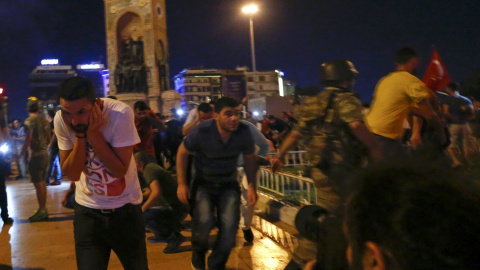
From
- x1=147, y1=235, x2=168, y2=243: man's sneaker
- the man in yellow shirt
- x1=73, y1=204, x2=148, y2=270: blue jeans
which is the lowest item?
x1=147, y1=235, x2=168, y2=243: man's sneaker

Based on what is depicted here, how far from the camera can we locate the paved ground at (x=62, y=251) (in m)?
5.38

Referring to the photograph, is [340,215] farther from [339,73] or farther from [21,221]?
[21,221]

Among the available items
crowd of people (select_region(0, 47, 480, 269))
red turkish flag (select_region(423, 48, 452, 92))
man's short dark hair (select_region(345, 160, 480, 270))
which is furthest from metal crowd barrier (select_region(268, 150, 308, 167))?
man's short dark hair (select_region(345, 160, 480, 270))

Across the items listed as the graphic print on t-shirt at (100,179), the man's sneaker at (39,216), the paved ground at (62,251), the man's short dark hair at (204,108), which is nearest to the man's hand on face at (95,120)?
the graphic print on t-shirt at (100,179)

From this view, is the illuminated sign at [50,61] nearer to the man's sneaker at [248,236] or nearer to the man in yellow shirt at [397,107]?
the man's sneaker at [248,236]

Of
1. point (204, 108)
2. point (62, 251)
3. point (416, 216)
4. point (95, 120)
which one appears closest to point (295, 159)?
point (204, 108)

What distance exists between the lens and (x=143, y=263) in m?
3.12

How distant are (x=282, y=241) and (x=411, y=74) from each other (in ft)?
9.19

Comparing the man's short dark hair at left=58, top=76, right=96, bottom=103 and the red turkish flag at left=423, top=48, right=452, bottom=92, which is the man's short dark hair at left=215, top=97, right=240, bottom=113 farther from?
the red turkish flag at left=423, top=48, right=452, bottom=92

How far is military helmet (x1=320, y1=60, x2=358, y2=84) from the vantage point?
3674mm

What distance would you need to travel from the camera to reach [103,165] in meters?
3.01

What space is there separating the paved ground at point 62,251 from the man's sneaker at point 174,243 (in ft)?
0.27

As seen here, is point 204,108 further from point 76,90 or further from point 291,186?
point 76,90

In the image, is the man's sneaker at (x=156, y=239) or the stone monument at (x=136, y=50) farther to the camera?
the stone monument at (x=136, y=50)
